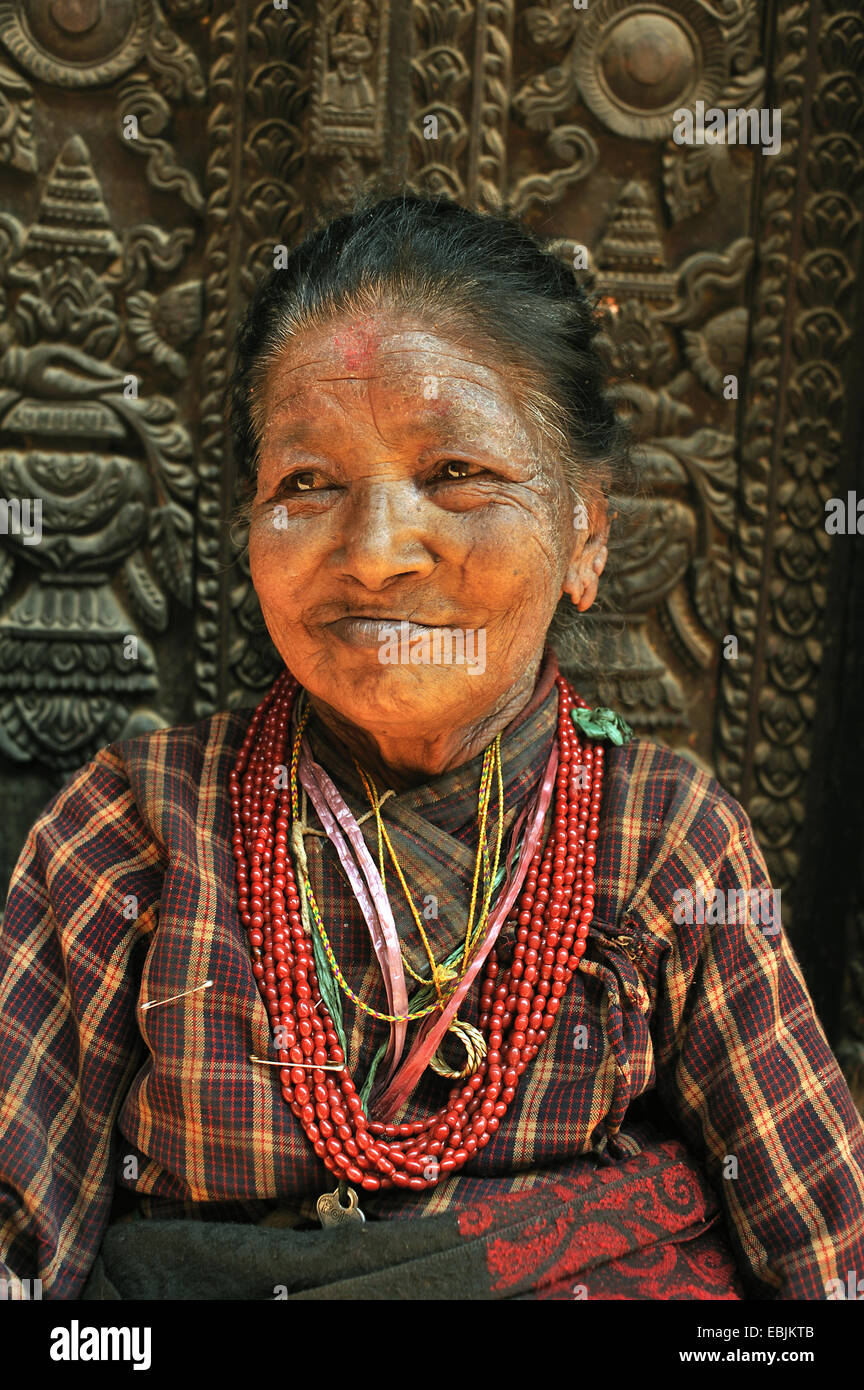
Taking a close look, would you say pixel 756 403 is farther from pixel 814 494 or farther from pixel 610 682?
pixel 610 682

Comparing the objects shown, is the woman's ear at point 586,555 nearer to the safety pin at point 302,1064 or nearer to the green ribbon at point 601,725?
the green ribbon at point 601,725

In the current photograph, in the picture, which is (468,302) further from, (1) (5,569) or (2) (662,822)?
(1) (5,569)

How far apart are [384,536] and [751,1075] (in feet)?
2.52

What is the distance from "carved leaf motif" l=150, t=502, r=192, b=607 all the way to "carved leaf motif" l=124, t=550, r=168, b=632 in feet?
0.07

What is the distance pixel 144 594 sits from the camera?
6.90 ft

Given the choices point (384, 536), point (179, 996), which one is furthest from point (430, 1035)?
point (384, 536)

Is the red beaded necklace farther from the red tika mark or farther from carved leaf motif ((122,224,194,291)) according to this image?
carved leaf motif ((122,224,194,291))

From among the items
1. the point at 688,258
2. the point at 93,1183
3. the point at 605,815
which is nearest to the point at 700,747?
the point at 605,815

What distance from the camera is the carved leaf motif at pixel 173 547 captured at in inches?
82.3

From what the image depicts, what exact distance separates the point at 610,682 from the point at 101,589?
873mm

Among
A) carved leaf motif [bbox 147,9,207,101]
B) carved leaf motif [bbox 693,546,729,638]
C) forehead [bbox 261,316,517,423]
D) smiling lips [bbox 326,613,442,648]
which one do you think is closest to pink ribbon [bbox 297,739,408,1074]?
smiling lips [bbox 326,613,442,648]

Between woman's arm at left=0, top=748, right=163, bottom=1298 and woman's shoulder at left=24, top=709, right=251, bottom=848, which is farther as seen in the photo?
woman's shoulder at left=24, top=709, right=251, bottom=848

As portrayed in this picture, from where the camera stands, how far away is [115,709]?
212 cm

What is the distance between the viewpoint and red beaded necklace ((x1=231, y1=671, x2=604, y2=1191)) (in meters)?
1.42
